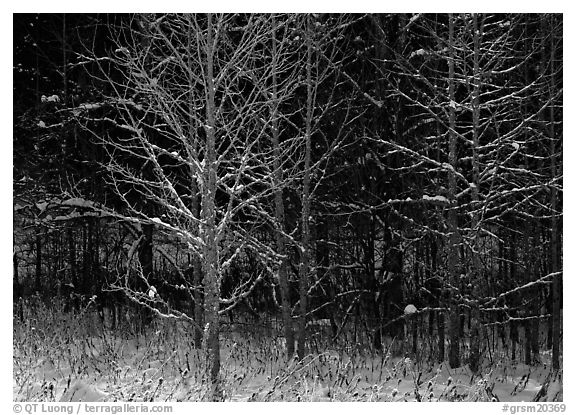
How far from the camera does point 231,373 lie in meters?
7.76

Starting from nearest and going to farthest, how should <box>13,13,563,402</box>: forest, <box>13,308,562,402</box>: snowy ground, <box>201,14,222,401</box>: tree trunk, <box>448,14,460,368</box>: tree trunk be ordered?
1. <box>201,14,222,401</box>: tree trunk
2. <box>13,308,562,402</box>: snowy ground
3. <box>13,13,563,402</box>: forest
4. <box>448,14,460,368</box>: tree trunk

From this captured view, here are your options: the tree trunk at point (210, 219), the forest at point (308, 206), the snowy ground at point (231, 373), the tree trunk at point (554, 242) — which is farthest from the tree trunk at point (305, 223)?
the tree trunk at point (554, 242)

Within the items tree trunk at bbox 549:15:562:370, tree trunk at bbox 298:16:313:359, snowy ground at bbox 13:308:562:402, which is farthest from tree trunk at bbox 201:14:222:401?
tree trunk at bbox 549:15:562:370

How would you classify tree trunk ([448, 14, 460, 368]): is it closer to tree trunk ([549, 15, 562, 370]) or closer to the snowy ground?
the snowy ground

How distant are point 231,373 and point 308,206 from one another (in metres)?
2.53

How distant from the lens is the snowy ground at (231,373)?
6.90m

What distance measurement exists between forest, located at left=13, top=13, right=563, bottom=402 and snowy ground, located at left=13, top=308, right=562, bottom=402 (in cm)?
4

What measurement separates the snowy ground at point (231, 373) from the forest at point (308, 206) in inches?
1.7

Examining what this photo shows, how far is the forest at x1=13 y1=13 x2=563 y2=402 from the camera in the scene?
24.0ft

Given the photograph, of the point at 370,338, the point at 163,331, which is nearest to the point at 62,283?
the point at 163,331

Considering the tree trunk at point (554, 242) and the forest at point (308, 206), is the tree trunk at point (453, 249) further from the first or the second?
the tree trunk at point (554, 242)
